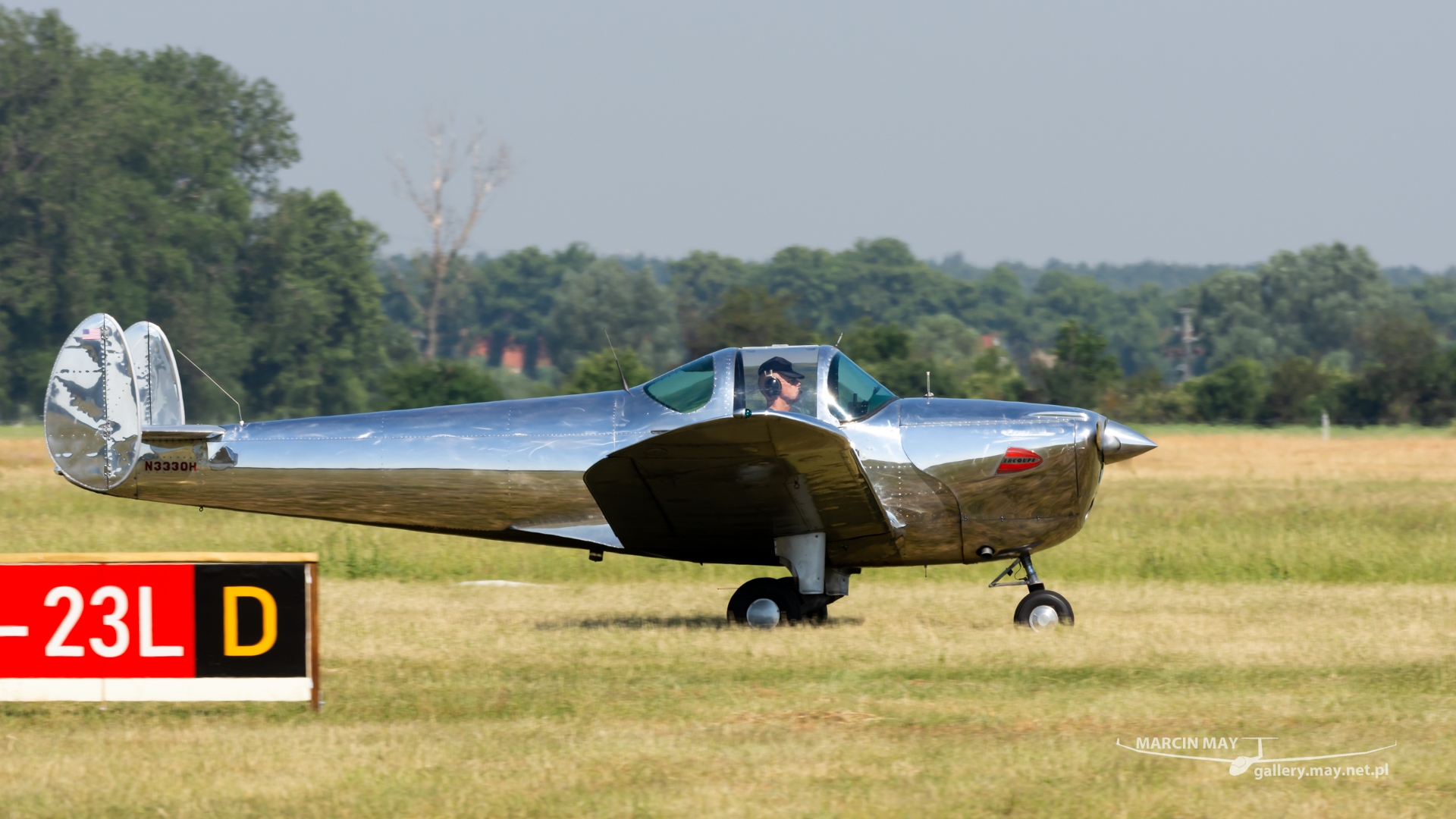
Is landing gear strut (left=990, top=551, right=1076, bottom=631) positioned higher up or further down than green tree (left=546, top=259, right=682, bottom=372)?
further down

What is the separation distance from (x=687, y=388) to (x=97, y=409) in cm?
397

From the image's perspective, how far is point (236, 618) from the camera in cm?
656

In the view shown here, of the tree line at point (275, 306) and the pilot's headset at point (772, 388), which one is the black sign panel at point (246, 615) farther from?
the tree line at point (275, 306)

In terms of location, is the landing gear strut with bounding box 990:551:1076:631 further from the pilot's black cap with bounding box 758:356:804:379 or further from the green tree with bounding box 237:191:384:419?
the green tree with bounding box 237:191:384:419

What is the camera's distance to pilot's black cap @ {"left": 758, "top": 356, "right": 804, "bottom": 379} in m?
9.36

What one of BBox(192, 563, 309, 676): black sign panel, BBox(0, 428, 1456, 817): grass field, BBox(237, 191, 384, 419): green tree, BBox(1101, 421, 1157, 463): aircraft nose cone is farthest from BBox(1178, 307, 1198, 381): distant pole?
BBox(192, 563, 309, 676): black sign panel

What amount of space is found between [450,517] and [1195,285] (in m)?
110

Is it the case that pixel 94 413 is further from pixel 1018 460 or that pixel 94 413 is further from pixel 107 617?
pixel 1018 460

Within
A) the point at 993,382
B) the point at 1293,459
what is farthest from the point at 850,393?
the point at 993,382

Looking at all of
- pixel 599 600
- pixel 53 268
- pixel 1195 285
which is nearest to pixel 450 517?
pixel 599 600

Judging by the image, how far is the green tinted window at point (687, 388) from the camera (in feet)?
31.2

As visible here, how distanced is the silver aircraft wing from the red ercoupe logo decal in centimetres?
82

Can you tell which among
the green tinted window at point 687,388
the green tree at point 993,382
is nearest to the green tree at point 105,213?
the green tree at point 993,382

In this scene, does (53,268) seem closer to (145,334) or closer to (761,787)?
(145,334)
